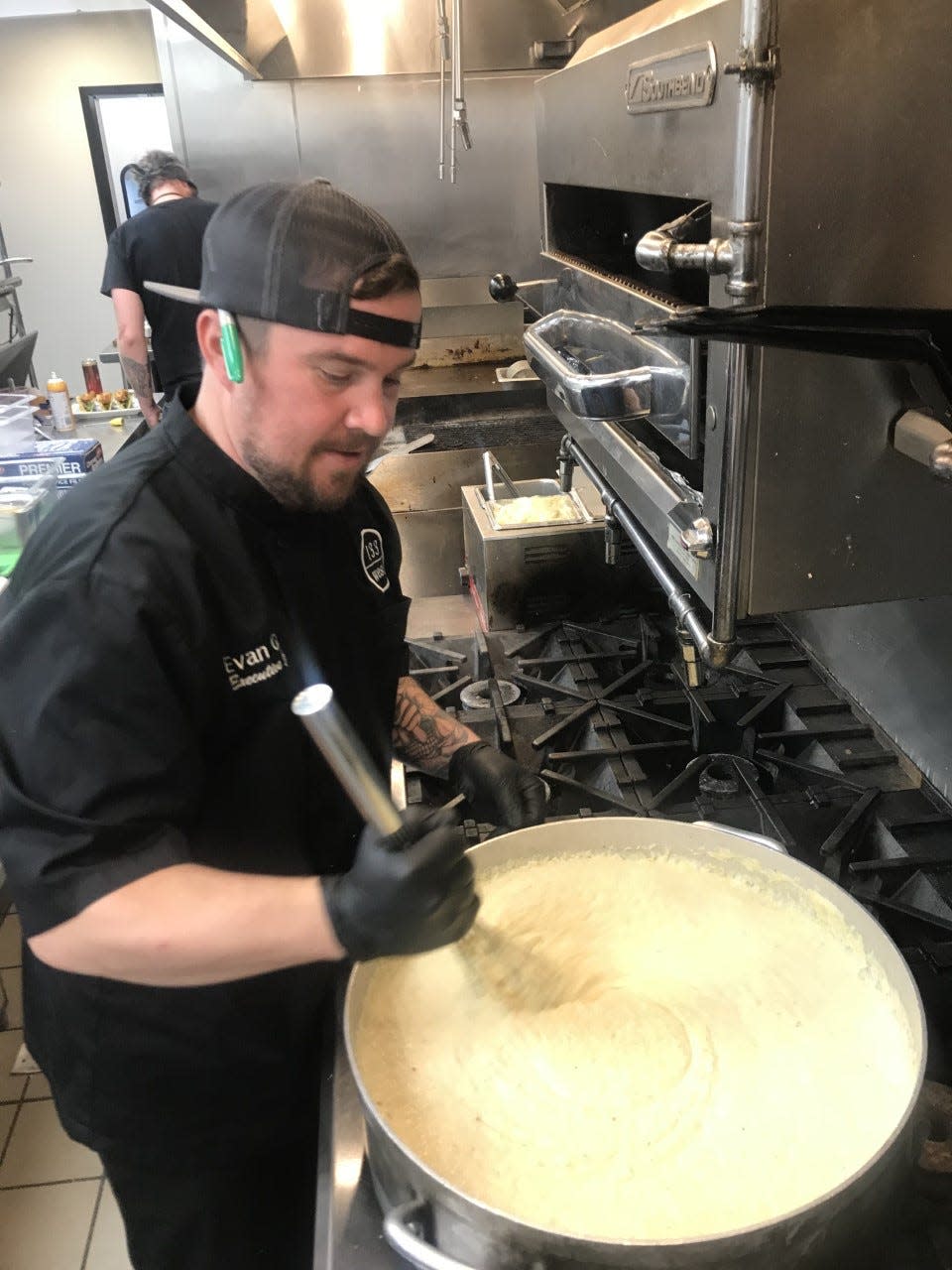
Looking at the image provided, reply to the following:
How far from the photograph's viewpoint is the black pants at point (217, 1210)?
3.97ft

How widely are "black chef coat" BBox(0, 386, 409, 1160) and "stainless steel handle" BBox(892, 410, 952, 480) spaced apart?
0.68 meters

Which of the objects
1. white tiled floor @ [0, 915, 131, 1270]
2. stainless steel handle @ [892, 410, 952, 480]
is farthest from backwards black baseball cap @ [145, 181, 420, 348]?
white tiled floor @ [0, 915, 131, 1270]

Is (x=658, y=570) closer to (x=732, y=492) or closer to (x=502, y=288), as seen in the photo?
(x=732, y=492)

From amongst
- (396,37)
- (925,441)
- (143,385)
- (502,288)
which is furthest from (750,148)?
(143,385)

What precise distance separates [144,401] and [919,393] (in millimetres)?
3924

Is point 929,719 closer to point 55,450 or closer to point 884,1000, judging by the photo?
point 884,1000

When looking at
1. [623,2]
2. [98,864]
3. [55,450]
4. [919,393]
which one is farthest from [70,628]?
[55,450]

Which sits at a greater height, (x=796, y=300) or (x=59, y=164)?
(x=59, y=164)

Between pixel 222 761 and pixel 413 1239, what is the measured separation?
1.76 ft

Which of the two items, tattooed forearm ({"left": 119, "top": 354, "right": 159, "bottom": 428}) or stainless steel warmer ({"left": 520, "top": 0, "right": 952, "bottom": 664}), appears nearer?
stainless steel warmer ({"left": 520, "top": 0, "right": 952, "bottom": 664})

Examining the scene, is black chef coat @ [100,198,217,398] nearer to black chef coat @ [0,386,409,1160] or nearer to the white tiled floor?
the white tiled floor

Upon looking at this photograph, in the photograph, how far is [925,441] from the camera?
77 cm

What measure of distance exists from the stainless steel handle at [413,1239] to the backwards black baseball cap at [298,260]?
0.82 m

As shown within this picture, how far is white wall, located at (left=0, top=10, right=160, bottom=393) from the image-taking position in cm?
640
